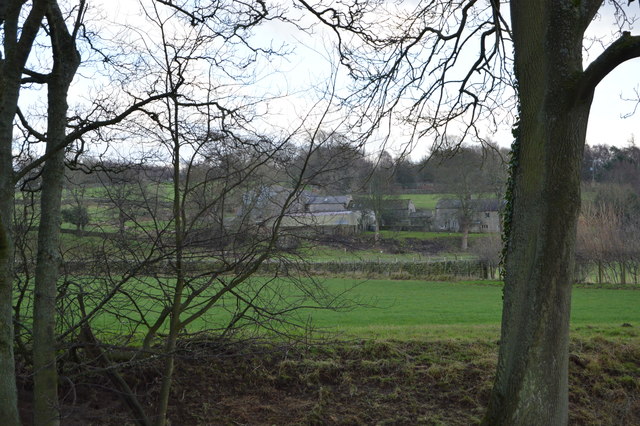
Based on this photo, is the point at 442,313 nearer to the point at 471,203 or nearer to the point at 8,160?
the point at 8,160

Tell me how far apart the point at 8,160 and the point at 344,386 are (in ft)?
16.7

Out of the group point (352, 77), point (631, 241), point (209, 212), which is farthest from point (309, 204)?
point (631, 241)

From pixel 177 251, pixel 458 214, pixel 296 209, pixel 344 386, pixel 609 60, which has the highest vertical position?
pixel 458 214

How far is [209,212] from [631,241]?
35.5 metres

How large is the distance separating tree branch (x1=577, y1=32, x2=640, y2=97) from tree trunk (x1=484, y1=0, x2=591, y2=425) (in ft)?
0.47

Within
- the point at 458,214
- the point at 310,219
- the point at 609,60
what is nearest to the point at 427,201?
the point at 458,214

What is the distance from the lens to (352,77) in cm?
763

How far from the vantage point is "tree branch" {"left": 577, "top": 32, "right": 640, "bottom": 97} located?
530 centimetres

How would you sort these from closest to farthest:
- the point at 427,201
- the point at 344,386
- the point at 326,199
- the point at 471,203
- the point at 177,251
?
the point at 177,251
the point at 326,199
the point at 344,386
the point at 427,201
the point at 471,203

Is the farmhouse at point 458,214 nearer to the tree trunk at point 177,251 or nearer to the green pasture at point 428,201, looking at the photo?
the green pasture at point 428,201

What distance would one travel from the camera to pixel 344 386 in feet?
26.0

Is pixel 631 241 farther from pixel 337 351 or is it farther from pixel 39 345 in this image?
pixel 39 345

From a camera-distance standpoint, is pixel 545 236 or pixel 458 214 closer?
pixel 545 236

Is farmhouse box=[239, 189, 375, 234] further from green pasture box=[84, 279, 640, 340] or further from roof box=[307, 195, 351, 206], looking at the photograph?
green pasture box=[84, 279, 640, 340]
